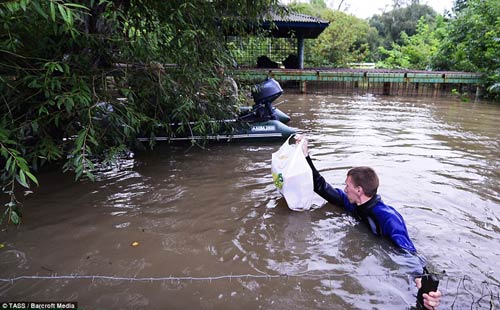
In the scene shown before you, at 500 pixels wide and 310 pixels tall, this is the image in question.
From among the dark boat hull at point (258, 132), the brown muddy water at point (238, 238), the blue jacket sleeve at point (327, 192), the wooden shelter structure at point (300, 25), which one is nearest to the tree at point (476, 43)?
the wooden shelter structure at point (300, 25)

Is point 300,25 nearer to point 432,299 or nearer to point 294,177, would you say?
point 294,177

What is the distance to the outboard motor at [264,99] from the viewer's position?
6777 mm

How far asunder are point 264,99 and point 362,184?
3965mm

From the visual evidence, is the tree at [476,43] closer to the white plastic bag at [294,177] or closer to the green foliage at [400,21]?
the white plastic bag at [294,177]

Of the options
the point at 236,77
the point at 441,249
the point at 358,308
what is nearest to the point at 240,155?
the point at 236,77

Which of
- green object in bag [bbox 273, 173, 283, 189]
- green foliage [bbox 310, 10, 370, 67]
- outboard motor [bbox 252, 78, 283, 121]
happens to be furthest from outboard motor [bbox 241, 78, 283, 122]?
green foliage [bbox 310, 10, 370, 67]

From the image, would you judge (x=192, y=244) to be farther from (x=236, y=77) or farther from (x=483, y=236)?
(x=236, y=77)

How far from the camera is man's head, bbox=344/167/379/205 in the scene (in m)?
3.17

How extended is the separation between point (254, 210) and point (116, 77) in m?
2.43

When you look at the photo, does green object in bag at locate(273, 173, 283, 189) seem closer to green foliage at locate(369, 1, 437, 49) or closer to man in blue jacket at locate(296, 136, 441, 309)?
man in blue jacket at locate(296, 136, 441, 309)

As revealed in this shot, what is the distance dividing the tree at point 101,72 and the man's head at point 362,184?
2.26 m

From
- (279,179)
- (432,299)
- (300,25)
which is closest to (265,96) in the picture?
(279,179)

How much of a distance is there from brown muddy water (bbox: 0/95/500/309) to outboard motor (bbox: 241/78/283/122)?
1000mm

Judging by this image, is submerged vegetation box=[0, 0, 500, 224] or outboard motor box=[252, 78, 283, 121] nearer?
submerged vegetation box=[0, 0, 500, 224]
